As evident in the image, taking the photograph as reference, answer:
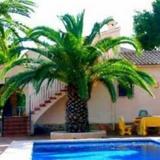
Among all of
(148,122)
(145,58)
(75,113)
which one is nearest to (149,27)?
(145,58)

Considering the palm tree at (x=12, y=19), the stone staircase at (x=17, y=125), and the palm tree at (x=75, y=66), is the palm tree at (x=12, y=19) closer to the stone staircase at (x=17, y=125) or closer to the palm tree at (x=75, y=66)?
the palm tree at (x=75, y=66)

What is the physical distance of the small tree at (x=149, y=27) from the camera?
4347 cm

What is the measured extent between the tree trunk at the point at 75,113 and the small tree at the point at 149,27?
21.8 m

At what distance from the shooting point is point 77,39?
67.9 ft

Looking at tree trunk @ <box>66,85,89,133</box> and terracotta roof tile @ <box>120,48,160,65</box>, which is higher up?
terracotta roof tile @ <box>120,48,160,65</box>

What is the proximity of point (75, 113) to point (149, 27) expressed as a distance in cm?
2484

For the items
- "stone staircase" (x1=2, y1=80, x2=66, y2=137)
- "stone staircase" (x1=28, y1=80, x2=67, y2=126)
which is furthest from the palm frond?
"stone staircase" (x1=2, y1=80, x2=66, y2=137)

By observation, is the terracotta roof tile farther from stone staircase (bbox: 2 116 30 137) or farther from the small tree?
the small tree

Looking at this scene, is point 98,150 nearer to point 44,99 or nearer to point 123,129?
point 123,129

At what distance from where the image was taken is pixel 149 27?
145ft

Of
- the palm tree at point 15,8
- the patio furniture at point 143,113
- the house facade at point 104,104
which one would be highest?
the palm tree at point 15,8

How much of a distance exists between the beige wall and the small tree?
1705 centimetres

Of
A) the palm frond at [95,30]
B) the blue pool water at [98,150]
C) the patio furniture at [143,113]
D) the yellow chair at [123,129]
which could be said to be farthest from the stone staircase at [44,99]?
the blue pool water at [98,150]

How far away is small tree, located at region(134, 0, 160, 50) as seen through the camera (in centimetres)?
4347
